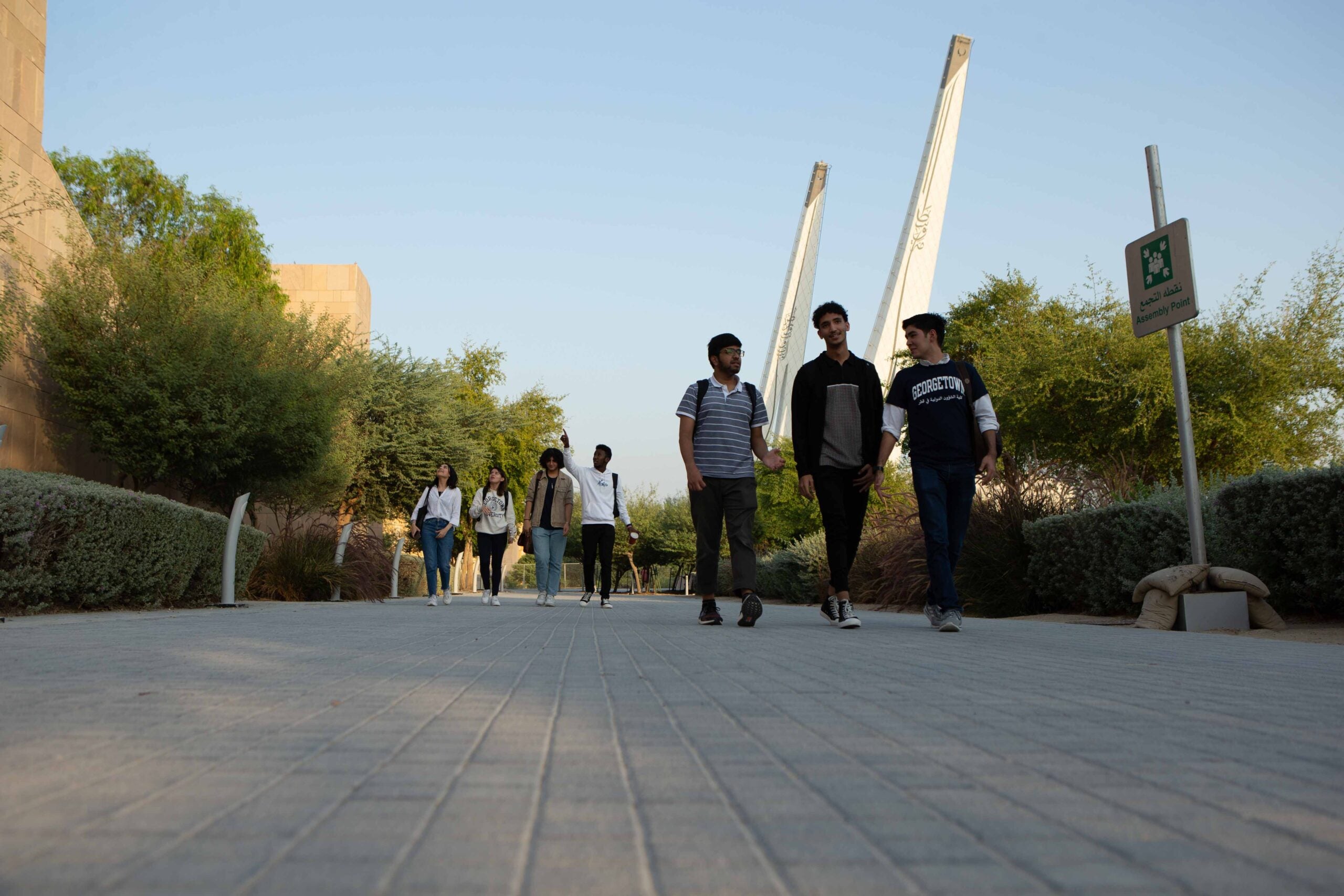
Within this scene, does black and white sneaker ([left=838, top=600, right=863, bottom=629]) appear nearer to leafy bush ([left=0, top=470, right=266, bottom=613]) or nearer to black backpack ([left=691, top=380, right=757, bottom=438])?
black backpack ([left=691, top=380, right=757, bottom=438])

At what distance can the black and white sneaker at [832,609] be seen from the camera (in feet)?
29.3

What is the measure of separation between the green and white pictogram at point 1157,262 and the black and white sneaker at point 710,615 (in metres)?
4.81

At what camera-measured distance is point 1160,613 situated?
8758 mm

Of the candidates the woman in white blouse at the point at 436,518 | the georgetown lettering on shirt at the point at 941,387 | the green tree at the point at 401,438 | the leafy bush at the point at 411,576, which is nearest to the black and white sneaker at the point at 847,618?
the georgetown lettering on shirt at the point at 941,387

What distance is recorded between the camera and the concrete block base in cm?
843

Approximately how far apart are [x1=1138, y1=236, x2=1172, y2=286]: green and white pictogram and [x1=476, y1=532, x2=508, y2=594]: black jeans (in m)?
10.8

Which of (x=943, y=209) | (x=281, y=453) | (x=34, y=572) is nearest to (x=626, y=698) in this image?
(x=34, y=572)

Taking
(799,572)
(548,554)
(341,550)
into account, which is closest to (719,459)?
(548,554)

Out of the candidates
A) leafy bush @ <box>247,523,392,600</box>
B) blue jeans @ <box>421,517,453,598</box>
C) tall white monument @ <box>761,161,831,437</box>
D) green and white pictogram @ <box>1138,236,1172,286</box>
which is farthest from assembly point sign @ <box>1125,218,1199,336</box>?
tall white monument @ <box>761,161,831,437</box>

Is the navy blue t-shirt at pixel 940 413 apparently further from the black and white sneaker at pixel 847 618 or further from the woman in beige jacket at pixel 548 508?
the woman in beige jacket at pixel 548 508

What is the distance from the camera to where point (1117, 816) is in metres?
2.23

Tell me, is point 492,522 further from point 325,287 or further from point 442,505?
point 325,287

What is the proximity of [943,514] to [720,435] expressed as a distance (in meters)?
1.99

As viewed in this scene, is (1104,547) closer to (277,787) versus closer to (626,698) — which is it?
(626,698)
